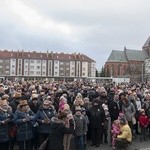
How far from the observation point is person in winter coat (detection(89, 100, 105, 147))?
12477 mm

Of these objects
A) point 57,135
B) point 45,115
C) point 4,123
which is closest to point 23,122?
point 4,123

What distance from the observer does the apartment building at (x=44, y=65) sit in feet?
387

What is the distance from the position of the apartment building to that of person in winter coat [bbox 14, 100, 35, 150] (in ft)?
348

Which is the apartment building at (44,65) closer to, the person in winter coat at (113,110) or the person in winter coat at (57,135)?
the person in winter coat at (113,110)

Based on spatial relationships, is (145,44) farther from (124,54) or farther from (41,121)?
(41,121)

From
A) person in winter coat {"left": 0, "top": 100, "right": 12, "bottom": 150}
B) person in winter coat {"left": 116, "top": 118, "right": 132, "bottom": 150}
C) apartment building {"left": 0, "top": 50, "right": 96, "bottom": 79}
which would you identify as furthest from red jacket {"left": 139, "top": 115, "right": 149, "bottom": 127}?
apartment building {"left": 0, "top": 50, "right": 96, "bottom": 79}

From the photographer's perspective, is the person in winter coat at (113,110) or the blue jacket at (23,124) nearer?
the blue jacket at (23,124)

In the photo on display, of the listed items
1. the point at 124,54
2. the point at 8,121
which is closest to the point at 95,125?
the point at 8,121

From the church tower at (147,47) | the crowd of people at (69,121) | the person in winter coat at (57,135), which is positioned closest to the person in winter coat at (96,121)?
the crowd of people at (69,121)

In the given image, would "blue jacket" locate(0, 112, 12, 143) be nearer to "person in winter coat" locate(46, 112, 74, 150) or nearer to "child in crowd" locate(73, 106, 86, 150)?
"child in crowd" locate(73, 106, 86, 150)

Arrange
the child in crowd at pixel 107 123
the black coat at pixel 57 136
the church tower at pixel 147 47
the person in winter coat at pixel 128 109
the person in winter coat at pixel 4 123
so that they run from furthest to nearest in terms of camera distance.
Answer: the church tower at pixel 147 47 → the person in winter coat at pixel 128 109 → the child in crowd at pixel 107 123 → the person in winter coat at pixel 4 123 → the black coat at pixel 57 136

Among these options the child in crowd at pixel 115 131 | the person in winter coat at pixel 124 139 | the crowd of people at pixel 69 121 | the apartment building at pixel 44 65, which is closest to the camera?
the crowd of people at pixel 69 121

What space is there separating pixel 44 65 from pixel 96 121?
11093cm

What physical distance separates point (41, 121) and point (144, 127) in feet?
17.4
